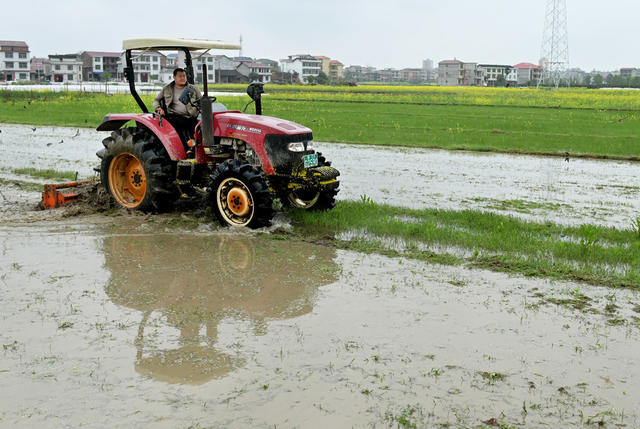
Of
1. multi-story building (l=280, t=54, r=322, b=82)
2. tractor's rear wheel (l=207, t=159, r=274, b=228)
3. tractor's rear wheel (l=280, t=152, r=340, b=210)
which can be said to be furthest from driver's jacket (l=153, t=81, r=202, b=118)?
multi-story building (l=280, t=54, r=322, b=82)

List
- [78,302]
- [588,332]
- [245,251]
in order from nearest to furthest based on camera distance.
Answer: [588,332] → [78,302] → [245,251]

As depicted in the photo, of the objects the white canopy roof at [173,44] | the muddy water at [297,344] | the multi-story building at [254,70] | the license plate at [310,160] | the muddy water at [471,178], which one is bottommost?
the muddy water at [297,344]

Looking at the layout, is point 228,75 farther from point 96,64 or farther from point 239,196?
point 239,196

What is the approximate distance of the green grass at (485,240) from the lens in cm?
736

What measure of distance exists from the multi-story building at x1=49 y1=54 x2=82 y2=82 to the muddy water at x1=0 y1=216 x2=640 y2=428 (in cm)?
12852

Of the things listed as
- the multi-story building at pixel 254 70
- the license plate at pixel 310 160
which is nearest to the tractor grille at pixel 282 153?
the license plate at pixel 310 160

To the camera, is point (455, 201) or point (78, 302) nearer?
point (78, 302)

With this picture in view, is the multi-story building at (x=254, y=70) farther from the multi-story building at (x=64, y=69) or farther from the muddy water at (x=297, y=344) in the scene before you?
the muddy water at (x=297, y=344)

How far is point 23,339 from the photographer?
5188mm

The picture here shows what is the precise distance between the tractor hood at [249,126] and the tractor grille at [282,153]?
0.28 ft

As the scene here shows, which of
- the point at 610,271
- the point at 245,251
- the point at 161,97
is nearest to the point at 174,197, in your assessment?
the point at 161,97

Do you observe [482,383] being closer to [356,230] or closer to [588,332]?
[588,332]

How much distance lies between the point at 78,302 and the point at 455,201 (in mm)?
7149

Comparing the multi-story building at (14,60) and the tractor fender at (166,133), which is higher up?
the multi-story building at (14,60)
